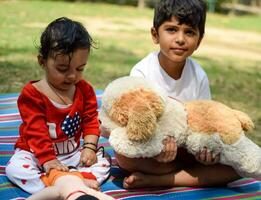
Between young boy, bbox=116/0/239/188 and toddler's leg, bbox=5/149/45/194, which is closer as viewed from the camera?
toddler's leg, bbox=5/149/45/194

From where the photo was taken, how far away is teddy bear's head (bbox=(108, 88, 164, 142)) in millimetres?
2195

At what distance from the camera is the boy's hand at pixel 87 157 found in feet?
7.92

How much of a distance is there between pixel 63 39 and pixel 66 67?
13cm

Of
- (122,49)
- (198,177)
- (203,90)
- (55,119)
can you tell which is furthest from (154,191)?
(122,49)

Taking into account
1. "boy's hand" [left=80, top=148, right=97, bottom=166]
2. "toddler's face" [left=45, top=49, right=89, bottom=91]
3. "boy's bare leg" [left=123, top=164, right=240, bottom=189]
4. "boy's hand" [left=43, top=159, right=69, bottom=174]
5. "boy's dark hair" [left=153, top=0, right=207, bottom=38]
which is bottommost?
"boy's bare leg" [left=123, top=164, right=240, bottom=189]

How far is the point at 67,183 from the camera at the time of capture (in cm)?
209

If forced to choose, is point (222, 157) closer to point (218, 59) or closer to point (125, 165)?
point (125, 165)

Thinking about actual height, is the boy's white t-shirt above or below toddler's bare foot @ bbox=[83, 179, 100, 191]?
above

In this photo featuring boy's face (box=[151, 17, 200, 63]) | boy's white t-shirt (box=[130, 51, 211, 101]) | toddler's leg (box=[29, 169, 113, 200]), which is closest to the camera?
toddler's leg (box=[29, 169, 113, 200])

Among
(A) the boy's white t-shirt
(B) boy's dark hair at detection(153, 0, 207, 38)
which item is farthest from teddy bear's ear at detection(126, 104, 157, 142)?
(B) boy's dark hair at detection(153, 0, 207, 38)

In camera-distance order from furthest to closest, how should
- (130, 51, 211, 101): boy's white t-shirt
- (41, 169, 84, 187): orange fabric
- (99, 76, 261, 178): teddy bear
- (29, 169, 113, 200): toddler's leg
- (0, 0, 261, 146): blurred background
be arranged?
(0, 0, 261, 146): blurred background < (130, 51, 211, 101): boy's white t-shirt < (99, 76, 261, 178): teddy bear < (41, 169, 84, 187): orange fabric < (29, 169, 113, 200): toddler's leg

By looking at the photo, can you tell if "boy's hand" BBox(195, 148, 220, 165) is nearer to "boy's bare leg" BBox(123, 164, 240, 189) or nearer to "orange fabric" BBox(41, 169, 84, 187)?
"boy's bare leg" BBox(123, 164, 240, 189)

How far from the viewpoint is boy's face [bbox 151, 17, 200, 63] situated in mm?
2604

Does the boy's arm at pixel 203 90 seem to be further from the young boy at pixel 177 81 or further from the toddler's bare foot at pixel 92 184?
the toddler's bare foot at pixel 92 184
